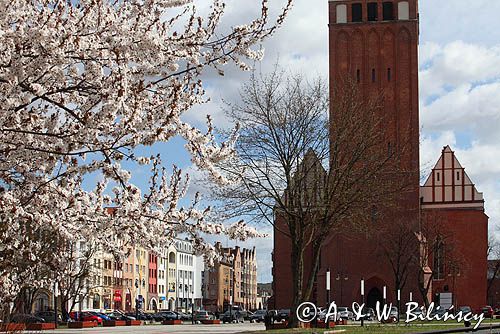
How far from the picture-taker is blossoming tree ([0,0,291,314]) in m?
7.83

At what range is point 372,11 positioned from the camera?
245 feet

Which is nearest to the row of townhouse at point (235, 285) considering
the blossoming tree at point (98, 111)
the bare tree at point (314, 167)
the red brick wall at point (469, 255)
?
the red brick wall at point (469, 255)

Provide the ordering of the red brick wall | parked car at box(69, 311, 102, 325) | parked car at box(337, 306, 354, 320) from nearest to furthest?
A: 1. parked car at box(337, 306, 354, 320)
2. parked car at box(69, 311, 102, 325)
3. the red brick wall

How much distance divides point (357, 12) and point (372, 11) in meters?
1.33

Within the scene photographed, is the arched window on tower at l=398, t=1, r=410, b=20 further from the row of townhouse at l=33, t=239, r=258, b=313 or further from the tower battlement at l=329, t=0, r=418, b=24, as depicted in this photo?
the row of townhouse at l=33, t=239, r=258, b=313

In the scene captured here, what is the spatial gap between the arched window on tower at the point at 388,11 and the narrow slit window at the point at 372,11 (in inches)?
26.1

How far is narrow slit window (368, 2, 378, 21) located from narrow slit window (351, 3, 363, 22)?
0.74 m

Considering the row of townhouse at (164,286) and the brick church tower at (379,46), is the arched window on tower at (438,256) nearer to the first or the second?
the brick church tower at (379,46)

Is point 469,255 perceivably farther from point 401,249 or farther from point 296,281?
point 296,281

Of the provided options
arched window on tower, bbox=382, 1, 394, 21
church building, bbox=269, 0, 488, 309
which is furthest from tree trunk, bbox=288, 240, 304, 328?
arched window on tower, bbox=382, 1, 394, 21

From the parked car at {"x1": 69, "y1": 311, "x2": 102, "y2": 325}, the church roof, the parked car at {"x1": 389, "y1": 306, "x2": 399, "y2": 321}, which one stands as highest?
the church roof

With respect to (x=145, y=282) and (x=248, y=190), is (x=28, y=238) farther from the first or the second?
(x=145, y=282)

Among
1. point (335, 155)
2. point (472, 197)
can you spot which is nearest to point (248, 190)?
point (335, 155)

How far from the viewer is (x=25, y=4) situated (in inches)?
322
